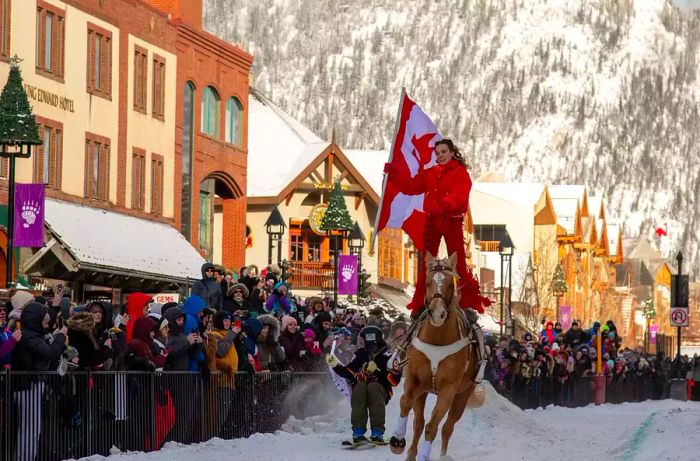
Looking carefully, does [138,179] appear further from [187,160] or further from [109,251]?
[109,251]

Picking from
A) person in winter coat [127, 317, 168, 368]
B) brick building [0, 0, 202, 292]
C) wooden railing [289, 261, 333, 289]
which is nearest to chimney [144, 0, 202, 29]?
brick building [0, 0, 202, 292]

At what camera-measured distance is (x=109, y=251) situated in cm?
4275

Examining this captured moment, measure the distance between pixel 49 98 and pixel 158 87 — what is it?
7.84 metres

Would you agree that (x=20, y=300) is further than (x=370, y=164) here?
No

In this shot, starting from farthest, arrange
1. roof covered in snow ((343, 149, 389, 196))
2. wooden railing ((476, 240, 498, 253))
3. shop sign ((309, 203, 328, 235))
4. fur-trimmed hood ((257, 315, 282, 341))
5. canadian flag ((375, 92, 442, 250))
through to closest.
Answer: wooden railing ((476, 240, 498, 253)) < roof covered in snow ((343, 149, 389, 196)) < shop sign ((309, 203, 328, 235)) < fur-trimmed hood ((257, 315, 282, 341)) < canadian flag ((375, 92, 442, 250))

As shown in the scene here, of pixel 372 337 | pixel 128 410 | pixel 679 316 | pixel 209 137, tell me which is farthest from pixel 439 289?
pixel 209 137

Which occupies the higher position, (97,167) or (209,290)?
(97,167)

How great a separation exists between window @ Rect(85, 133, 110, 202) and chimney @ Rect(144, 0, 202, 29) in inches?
251

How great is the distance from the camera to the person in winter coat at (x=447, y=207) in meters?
18.4

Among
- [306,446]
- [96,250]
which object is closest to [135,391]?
[306,446]

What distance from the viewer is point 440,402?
17.7 m

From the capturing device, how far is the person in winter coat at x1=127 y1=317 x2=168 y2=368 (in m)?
19.2

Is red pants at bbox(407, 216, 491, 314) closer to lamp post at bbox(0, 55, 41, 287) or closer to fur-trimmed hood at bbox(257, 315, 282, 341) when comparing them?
fur-trimmed hood at bbox(257, 315, 282, 341)

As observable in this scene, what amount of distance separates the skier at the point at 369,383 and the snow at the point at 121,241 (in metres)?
19.2
